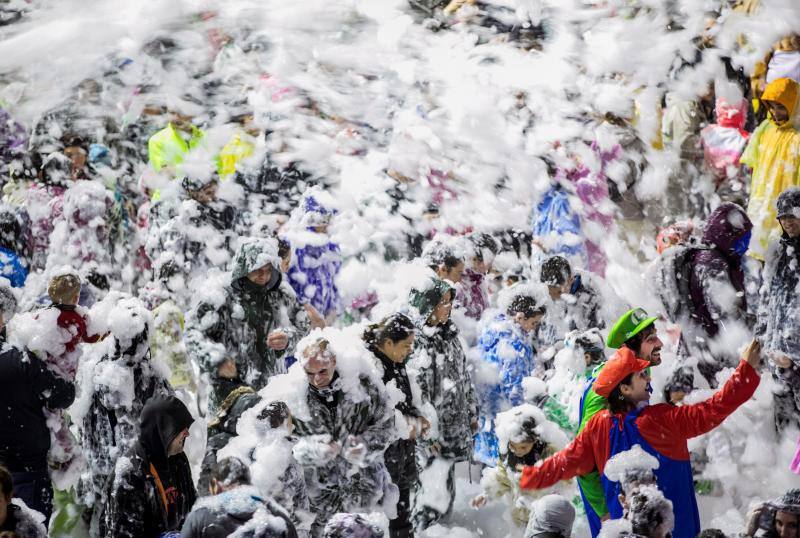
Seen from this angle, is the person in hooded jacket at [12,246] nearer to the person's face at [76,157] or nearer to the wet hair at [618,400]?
the person's face at [76,157]

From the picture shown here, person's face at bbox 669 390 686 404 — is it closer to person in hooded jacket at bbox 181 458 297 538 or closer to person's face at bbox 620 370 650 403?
person's face at bbox 620 370 650 403

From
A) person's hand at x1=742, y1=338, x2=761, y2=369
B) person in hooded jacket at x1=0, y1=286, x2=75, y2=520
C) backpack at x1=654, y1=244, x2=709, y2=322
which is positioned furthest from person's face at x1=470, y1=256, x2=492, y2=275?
person's hand at x1=742, y1=338, x2=761, y2=369

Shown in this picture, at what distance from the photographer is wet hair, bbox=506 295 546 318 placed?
7.06 m

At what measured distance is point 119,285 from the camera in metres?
9.84

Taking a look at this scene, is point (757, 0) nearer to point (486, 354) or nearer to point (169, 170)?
point (486, 354)

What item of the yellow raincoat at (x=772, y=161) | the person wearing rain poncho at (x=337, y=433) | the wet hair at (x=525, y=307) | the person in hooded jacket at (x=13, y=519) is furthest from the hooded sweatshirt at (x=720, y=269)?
the person in hooded jacket at (x=13, y=519)

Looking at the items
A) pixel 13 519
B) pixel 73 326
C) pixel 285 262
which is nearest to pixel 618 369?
pixel 13 519

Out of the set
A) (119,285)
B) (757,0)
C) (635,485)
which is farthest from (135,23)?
(635,485)

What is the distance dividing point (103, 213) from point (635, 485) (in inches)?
247

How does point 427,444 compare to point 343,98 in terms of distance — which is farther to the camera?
point 343,98

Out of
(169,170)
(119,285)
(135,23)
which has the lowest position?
(119,285)

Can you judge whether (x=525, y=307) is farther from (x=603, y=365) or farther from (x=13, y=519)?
(x=13, y=519)

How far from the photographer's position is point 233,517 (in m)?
3.74

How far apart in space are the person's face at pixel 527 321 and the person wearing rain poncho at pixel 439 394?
561 millimetres
